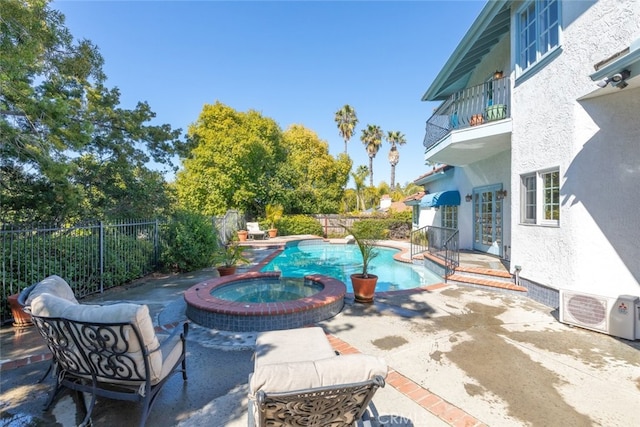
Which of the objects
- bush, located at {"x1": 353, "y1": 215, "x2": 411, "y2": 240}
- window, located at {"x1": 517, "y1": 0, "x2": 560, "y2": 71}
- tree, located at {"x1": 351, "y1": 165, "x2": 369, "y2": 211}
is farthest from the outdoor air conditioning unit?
tree, located at {"x1": 351, "y1": 165, "x2": 369, "y2": 211}

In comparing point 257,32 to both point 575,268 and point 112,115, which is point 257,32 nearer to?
point 112,115

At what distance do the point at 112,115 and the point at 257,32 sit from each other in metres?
8.49

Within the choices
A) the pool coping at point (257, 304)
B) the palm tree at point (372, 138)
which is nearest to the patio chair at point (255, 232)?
the pool coping at point (257, 304)

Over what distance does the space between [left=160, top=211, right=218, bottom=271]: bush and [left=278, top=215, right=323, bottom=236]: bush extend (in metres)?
14.6

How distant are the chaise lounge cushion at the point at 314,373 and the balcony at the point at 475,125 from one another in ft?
33.0

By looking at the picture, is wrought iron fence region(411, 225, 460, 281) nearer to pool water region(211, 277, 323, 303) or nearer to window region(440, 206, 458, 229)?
window region(440, 206, 458, 229)

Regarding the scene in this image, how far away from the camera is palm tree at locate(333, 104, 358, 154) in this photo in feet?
156

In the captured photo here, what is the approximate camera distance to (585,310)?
609 centimetres

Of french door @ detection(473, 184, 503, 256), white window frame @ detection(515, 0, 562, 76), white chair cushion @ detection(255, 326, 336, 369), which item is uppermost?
white window frame @ detection(515, 0, 562, 76)

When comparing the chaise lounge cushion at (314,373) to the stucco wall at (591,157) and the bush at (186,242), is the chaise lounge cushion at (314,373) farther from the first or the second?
the bush at (186,242)

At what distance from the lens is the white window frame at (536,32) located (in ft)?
25.5

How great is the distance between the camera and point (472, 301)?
26.5 feet

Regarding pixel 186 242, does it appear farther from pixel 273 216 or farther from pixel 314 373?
pixel 273 216

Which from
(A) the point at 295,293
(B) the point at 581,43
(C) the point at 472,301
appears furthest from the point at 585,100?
(A) the point at 295,293
